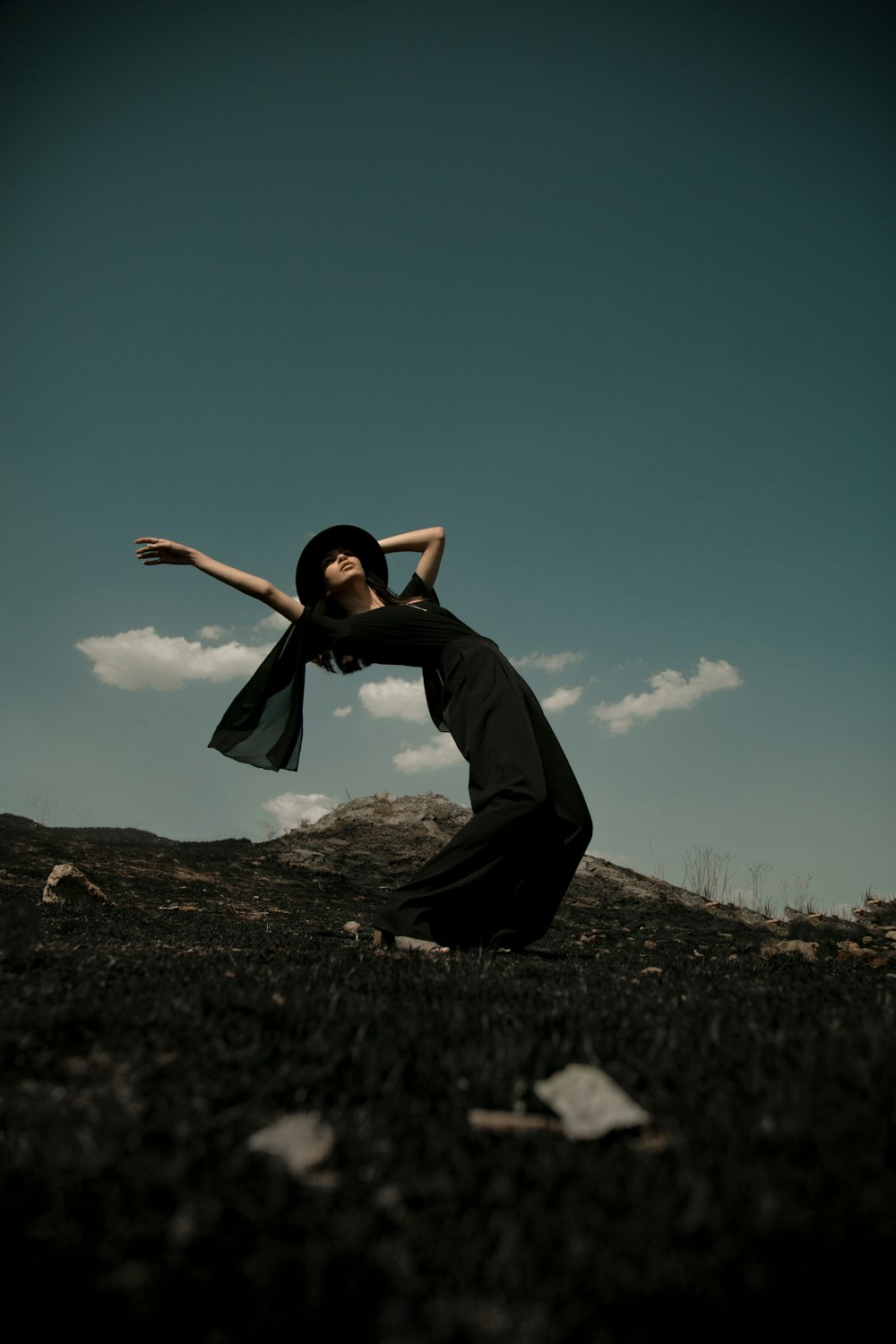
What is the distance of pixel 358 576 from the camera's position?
5301 mm

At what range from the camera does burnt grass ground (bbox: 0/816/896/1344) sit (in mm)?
826

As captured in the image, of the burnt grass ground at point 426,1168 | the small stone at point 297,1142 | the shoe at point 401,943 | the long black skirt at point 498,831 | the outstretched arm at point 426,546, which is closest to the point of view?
the burnt grass ground at point 426,1168

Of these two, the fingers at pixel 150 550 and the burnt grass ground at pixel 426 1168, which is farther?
the fingers at pixel 150 550

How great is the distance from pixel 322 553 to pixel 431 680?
1361 millimetres

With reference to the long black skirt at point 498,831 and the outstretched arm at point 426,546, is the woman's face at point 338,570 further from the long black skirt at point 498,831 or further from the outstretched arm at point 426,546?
the long black skirt at point 498,831

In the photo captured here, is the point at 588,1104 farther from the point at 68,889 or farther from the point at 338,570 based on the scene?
the point at 68,889

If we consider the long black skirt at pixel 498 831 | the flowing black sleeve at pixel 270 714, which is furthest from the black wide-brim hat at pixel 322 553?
the long black skirt at pixel 498 831

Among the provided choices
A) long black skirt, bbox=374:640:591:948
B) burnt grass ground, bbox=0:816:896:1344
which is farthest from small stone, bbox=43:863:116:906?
burnt grass ground, bbox=0:816:896:1344

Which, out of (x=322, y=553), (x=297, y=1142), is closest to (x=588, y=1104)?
(x=297, y=1142)

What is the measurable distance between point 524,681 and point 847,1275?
3.78 m

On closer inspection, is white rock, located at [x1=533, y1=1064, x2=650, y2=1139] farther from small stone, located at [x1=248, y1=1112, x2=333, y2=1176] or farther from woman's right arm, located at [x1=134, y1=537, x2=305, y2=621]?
woman's right arm, located at [x1=134, y1=537, x2=305, y2=621]

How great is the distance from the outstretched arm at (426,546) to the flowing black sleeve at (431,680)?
0.47 feet

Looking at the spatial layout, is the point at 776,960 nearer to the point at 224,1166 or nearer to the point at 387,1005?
the point at 387,1005

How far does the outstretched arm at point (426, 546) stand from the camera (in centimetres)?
580
